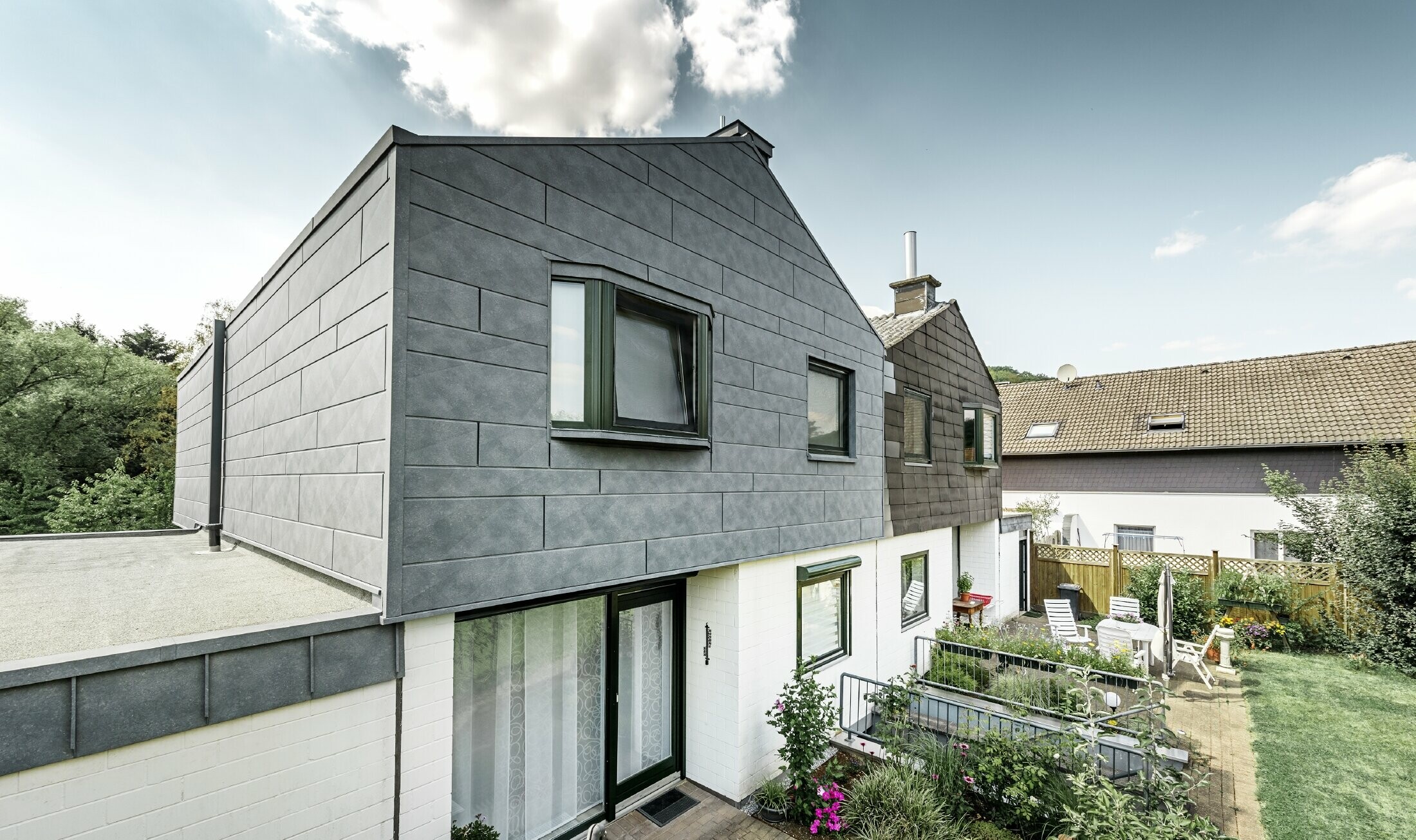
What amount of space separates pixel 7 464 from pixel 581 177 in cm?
2361

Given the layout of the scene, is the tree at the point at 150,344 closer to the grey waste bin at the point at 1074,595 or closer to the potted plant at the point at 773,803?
the potted plant at the point at 773,803

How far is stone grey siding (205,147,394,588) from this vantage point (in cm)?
335

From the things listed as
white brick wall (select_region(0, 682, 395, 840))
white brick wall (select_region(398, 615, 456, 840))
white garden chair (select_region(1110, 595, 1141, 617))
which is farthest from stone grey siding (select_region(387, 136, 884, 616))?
white garden chair (select_region(1110, 595, 1141, 617))

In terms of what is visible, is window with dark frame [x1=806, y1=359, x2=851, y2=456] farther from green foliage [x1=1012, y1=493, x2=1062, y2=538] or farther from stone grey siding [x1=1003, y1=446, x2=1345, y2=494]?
stone grey siding [x1=1003, y1=446, x2=1345, y2=494]

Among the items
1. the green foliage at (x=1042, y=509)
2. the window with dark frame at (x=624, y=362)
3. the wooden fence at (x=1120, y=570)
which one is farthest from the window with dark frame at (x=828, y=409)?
the green foliage at (x=1042, y=509)

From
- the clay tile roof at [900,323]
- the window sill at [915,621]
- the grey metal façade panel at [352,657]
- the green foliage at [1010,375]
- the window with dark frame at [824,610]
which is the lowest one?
the window sill at [915,621]

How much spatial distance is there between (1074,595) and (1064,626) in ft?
11.4

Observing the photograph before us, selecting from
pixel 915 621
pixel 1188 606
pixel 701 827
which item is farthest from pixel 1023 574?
pixel 701 827

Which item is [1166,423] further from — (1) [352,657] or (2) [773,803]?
(1) [352,657]

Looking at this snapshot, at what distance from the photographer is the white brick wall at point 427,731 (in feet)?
10.9

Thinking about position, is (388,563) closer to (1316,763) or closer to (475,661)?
(475,661)

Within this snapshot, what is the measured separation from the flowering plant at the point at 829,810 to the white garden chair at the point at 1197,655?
7.71m

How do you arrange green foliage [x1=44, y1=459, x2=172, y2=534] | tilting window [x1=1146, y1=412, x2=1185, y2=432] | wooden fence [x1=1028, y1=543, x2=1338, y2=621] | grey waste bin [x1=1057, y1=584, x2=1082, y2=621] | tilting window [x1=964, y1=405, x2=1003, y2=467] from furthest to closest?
tilting window [x1=1146, y1=412, x2=1185, y2=432]
green foliage [x1=44, y1=459, x2=172, y2=534]
grey waste bin [x1=1057, y1=584, x2=1082, y2=621]
tilting window [x1=964, y1=405, x2=1003, y2=467]
wooden fence [x1=1028, y1=543, x2=1338, y2=621]

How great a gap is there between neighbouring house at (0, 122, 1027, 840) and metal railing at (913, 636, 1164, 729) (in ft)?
7.26
